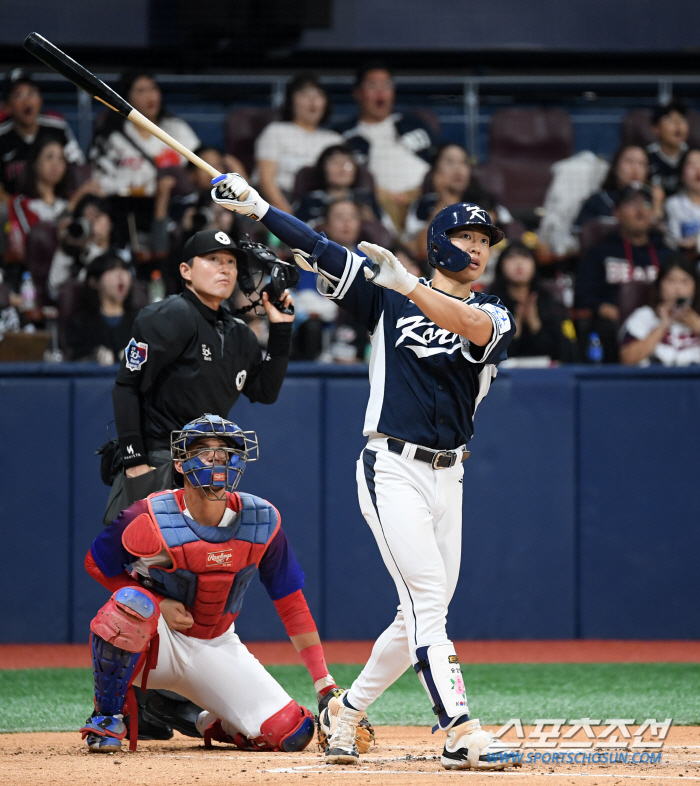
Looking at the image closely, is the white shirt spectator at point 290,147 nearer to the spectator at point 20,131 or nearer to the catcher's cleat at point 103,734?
the spectator at point 20,131

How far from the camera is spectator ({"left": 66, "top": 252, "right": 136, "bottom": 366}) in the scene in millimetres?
7051

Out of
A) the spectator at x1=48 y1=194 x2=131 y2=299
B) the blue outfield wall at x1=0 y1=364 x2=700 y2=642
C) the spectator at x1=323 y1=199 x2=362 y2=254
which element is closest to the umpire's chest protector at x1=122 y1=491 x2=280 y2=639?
the blue outfield wall at x1=0 y1=364 x2=700 y2=642

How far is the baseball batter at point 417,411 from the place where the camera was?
347 centimetres

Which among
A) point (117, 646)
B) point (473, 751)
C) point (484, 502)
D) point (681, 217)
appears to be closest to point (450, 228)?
point (473, 751)

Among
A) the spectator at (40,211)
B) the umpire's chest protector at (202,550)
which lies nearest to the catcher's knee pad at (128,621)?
the umpire's chest protector at (202,550)

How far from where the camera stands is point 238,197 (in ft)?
12.0

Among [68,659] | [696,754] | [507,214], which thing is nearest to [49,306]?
[68,659]

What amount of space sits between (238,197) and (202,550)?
1.12 meters

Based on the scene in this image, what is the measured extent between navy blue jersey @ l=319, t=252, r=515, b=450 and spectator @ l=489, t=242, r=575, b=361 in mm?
3510

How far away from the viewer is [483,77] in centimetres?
963

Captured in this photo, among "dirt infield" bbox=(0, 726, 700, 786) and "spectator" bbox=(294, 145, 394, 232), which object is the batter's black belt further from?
"spectator" bbox=(294, 145, 394, 232)

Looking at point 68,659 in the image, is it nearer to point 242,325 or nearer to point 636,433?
point 242,325

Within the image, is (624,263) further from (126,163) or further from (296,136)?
(126,163)

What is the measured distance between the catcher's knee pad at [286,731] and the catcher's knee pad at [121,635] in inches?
19.8
